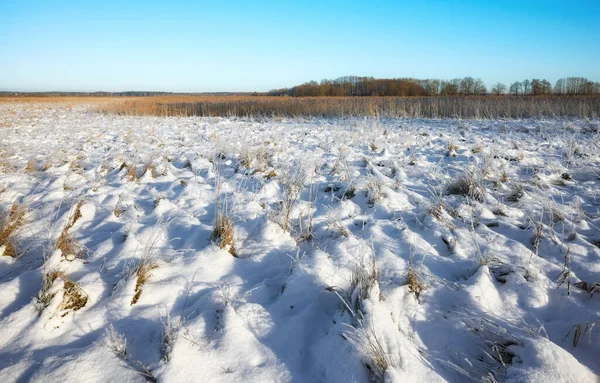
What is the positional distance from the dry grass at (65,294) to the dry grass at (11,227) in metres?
0.72

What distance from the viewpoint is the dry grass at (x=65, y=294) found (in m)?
1.81

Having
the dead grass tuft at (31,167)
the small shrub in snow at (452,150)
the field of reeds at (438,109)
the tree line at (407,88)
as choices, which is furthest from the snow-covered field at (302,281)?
the tree line at (407,88)

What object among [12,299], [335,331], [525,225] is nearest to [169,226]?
[12,299]

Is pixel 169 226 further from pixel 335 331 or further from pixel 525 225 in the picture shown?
pixel 525 225

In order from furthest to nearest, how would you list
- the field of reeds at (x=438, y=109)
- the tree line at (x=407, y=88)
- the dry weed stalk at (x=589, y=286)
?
1. the tree line at (x=407, y=88)
2. the field of reeds at (x=438, y=109)
3. the dry weed stalk at (x=589, y=286)

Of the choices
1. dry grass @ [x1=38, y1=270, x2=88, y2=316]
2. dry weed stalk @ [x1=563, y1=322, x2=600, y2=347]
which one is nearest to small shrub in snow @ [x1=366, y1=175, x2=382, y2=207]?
dry weed stalk @ [x1=563, y1=322, x2=600, y2=347]

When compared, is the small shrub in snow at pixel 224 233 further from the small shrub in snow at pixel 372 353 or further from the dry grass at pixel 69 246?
the small shrub in snow at pixel 372 353

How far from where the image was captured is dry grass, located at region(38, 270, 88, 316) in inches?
71.1

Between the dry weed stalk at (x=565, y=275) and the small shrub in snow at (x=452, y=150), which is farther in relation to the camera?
the small shrub in snow at (x=452, y=150)

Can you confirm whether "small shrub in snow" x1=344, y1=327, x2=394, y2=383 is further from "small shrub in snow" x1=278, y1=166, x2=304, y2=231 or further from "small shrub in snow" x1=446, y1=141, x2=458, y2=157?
"small shrub in snow" x1=446, y1=141, x2=458, y2=157

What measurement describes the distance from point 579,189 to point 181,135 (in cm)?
780

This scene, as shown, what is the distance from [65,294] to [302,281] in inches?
57.8

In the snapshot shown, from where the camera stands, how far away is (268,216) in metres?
2.88

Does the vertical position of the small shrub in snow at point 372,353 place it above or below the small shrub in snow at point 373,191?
below
